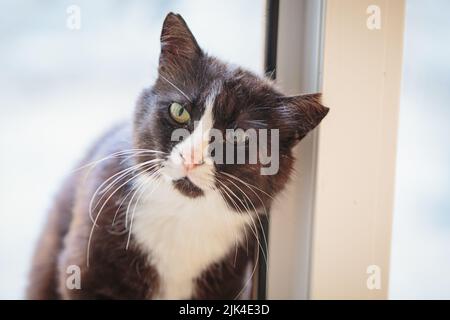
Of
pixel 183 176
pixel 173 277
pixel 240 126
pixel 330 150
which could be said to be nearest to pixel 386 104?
pixel 330 150

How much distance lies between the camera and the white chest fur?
76 centimetres

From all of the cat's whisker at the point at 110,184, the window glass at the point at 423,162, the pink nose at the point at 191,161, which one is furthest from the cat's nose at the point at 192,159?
the window glass at the point at 423,162

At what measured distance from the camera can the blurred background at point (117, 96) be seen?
2.56 feet

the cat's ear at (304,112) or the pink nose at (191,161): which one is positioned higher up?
the cat's ear at (304,112)

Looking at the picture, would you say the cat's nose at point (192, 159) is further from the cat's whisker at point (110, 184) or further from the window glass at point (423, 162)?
the window glass at point (423, 162)

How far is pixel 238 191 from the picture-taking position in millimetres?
722

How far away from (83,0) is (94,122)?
0.21 metres

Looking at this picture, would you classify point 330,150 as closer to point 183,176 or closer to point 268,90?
point 268,90

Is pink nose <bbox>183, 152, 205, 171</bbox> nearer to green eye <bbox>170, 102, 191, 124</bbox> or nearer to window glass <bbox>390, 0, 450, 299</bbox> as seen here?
green eye <bbox>170, 102, 191, 124</bbox>

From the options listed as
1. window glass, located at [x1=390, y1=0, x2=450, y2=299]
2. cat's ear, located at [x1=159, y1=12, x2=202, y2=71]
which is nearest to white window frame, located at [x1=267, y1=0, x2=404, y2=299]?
A: window glass, located at [x1=390, y1=0, x2=450, y2=299]

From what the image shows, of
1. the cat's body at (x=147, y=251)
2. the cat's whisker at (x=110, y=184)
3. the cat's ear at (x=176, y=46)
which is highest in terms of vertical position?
the cat's ear at (x=176, y=46)

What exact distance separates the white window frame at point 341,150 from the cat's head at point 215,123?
69mm

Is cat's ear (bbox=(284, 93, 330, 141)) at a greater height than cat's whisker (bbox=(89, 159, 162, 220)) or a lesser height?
greater

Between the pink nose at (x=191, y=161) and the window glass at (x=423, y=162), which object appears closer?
the pink nose at (x=191, y=161)
